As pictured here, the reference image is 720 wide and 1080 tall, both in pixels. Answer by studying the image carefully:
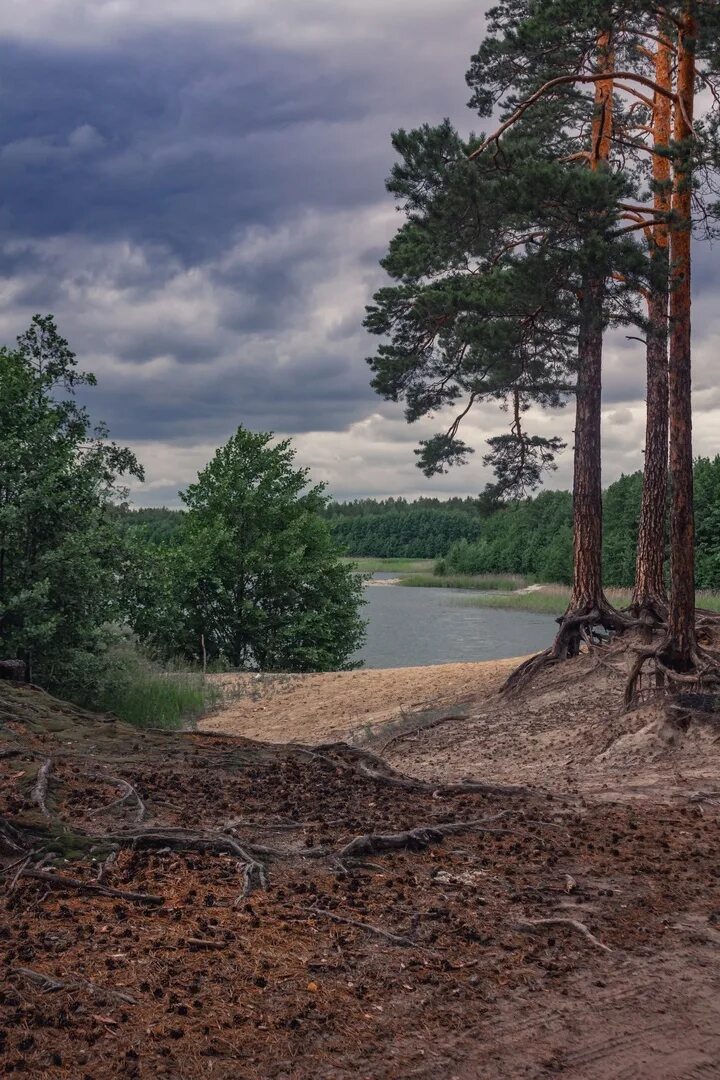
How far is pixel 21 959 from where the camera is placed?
4.36 metres

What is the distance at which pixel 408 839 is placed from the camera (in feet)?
21.2

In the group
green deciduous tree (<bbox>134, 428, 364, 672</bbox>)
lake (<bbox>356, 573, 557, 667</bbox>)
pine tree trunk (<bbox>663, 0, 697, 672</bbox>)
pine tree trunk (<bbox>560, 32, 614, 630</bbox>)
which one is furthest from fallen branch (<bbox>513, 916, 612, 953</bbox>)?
lake (<bbox>356, 573, 557, 667</bbox>)

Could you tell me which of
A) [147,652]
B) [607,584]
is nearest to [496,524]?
[607,584]

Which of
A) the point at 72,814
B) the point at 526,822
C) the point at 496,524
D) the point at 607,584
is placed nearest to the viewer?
the point at 72,814

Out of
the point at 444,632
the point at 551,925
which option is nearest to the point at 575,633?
the point at 551,925

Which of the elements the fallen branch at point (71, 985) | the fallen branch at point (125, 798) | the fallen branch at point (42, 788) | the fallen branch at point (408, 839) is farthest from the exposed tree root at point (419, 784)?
the fallen branch at point (71, 985)

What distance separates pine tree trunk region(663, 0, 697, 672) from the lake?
1850 cm

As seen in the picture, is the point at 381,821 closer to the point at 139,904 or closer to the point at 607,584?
the point at 139,904

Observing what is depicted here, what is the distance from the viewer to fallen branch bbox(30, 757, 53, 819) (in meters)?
6.47

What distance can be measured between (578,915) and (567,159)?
13777mm

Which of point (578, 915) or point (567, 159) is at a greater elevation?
point (567, 159)

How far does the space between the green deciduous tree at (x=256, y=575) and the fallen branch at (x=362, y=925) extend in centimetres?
2216

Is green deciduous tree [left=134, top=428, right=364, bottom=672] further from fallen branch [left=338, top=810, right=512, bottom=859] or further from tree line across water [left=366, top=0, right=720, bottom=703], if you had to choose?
fallen branch [left=338, top=810, right=512, bottom=859]

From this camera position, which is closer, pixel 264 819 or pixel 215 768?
pixel 264 819
